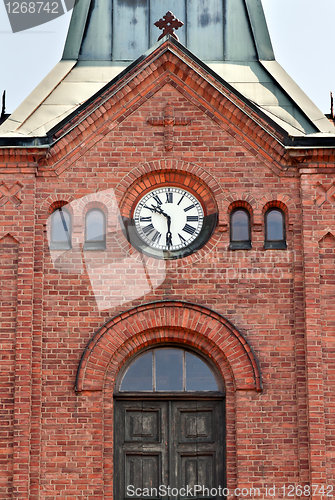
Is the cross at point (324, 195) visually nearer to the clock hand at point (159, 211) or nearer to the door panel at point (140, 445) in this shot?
the clock hand at point (159, 211)

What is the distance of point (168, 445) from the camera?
14.0m

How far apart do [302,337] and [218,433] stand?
7.00ft

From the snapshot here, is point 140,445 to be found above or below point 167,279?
below

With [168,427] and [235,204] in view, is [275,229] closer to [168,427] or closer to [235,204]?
[235,204]

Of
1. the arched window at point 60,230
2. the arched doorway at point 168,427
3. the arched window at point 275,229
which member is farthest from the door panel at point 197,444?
the arched window at point 60,230

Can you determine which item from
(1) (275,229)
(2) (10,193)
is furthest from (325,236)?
(2) (10,193)

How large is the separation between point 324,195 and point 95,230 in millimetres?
4054

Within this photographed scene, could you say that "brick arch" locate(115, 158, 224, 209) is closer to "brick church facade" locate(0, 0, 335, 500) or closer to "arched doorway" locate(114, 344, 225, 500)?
"brick church facade" locate(0, 0, 335, 500)

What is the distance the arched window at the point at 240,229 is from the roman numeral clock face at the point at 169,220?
56cm

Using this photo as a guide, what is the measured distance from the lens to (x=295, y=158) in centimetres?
1488

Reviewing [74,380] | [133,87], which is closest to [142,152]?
[133,87]

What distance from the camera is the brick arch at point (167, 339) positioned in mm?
13977

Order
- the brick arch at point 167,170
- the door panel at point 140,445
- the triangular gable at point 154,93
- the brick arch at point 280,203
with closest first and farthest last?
the door panel at point 140,445 → the brick arch at point 280,203 → the brick arch at point 167,170 → the triangular gable at point 154,93

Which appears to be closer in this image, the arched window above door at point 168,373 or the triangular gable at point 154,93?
the arched window above door at point 168,373
